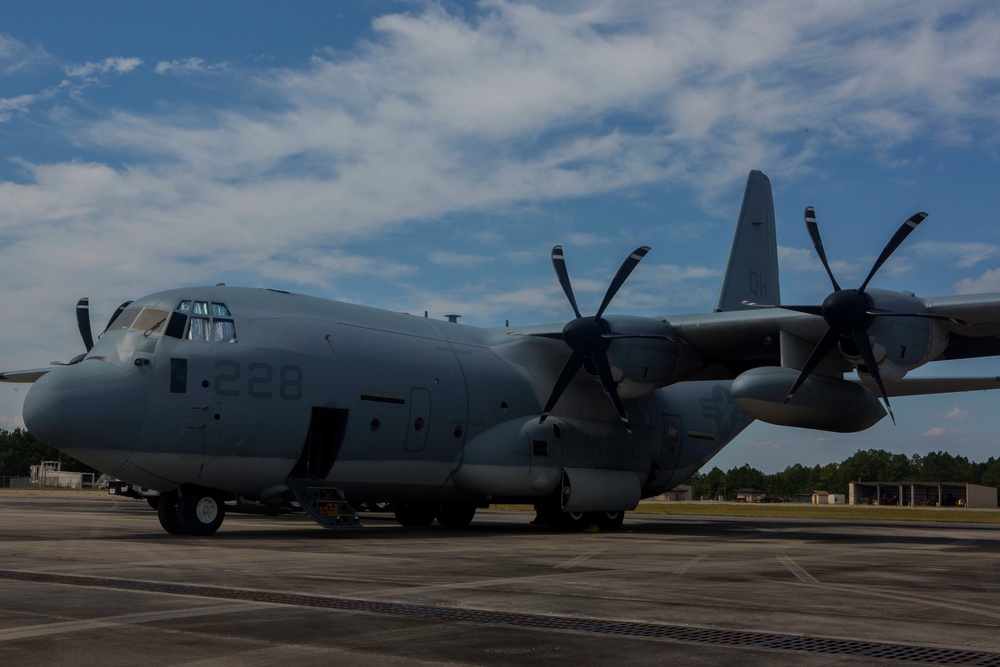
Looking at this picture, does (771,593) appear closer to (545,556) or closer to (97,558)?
(545,556)

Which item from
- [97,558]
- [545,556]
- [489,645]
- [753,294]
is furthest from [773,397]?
[489,645]

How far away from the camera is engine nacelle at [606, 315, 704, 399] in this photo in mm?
23484

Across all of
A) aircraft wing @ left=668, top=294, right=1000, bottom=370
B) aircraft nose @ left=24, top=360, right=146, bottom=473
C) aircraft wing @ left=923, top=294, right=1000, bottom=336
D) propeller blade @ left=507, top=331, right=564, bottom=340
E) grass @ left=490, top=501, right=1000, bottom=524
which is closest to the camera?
aircraft nose @ left=24, top=360, right=146, bottom=473

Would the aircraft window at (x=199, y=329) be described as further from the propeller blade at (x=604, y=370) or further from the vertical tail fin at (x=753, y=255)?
the vertical tail fin at (x=753, y=255)

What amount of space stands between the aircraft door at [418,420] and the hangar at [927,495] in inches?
3793

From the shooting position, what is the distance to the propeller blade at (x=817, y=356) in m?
20.8

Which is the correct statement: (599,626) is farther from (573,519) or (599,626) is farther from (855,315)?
(573,519)

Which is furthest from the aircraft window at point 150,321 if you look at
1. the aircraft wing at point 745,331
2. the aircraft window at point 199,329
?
the aircraft wing at point 745,331

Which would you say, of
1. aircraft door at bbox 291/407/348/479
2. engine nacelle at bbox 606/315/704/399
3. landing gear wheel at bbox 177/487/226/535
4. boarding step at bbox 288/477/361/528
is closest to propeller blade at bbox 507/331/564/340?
engine nacelle at bbox 606/315/704/399

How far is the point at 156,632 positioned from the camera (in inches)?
285

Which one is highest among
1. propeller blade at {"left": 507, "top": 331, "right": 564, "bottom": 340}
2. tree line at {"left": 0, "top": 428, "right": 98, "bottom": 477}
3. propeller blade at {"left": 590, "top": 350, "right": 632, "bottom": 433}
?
propeller blade at {"left": 507, "top": 331, "right": 564, "bottom": 340}

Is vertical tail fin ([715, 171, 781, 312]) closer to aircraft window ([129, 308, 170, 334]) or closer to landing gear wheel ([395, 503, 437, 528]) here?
landing gear wheel ([395, 503, 437, 528])

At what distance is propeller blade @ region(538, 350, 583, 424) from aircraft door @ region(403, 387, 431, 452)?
307cm

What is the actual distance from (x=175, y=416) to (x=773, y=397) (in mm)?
12255
